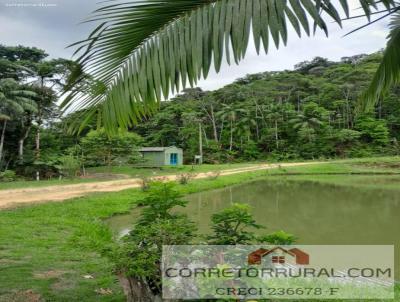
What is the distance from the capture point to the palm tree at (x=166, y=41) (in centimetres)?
116

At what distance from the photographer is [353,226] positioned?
7531 mm

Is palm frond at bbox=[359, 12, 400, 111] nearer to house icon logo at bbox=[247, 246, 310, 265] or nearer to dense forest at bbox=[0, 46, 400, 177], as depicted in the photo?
house icon logo at bbox=[247, 246, 310, 265]

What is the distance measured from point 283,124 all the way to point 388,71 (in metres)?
31.4

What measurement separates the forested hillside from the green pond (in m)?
15.4

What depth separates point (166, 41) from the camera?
1305 millimetres

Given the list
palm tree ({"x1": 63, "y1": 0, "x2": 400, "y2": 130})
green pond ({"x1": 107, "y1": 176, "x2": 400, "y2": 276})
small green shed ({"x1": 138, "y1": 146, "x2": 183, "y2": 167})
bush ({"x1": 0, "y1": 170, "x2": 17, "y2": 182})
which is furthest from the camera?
small green shed ({"x1": 138, "y1": 146, "x2": 183, "y2": 167})

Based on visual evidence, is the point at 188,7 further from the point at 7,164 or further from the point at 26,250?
the point at 7,164

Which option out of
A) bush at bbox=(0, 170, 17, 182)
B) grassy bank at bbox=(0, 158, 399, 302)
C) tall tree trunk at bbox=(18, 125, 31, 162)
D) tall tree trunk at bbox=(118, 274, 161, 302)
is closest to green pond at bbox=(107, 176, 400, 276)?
grassy bank at bbox=(0, 158, 399, 302)

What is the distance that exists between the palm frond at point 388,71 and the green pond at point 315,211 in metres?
2.88

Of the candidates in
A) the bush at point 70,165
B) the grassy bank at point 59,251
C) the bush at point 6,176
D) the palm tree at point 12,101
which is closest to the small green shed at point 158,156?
the bush at point 70,165

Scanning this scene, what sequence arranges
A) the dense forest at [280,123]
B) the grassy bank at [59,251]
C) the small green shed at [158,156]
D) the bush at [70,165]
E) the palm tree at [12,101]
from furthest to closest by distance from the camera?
the dense forest at [280,123] < the small green shed at [158,156] < the palm tree at [12,101] < the bush at [70,165] < the grassy bank at [59,251]

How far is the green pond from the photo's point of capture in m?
6.75

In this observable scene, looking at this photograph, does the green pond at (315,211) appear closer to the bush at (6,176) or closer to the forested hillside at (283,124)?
the bush at (6,176)

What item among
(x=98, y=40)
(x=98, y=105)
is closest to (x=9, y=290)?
(x=98, y=105)
